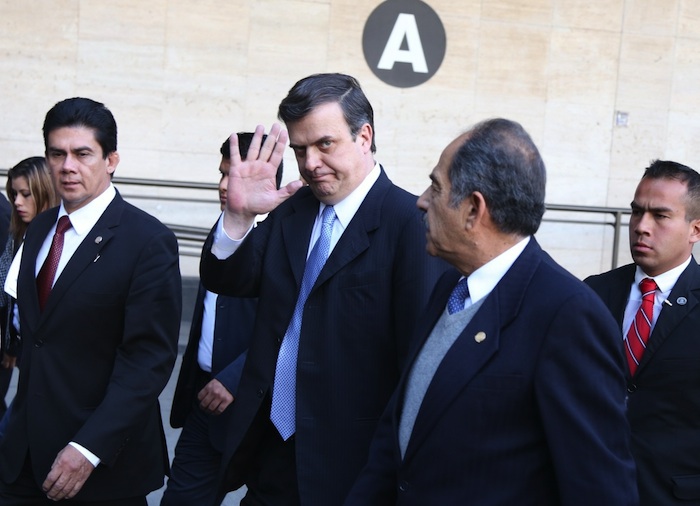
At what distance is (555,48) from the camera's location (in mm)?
10992

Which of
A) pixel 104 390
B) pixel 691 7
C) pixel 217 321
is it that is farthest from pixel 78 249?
pixel 691 7

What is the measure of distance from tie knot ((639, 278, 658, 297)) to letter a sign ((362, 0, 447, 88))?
23.3 feet

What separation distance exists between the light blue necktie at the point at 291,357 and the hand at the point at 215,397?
0.92 metres

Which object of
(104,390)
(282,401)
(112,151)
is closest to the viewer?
(282,401)

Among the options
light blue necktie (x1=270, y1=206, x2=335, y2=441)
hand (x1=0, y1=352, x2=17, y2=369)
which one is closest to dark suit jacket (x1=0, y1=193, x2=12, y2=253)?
hand (x1=0, y1=352, x2=17, y2=369)

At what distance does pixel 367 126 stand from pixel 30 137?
7542mm

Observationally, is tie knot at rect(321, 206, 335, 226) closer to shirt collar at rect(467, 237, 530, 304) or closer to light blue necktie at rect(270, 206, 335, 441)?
light blue necktie at rect(270, 206, 335, 441)

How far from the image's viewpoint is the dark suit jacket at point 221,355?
425 cm

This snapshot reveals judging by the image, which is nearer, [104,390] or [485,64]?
[104,390]

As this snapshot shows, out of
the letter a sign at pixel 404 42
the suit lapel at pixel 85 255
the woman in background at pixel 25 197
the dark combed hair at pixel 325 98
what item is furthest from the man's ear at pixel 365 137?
the letter a sign at pixel 404 42

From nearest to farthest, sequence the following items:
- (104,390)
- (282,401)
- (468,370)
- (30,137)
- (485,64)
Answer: (468,370) → (282,401) → (104,390) → (30,137) → (485,64)

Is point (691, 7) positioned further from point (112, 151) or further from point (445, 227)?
point (445, 227)

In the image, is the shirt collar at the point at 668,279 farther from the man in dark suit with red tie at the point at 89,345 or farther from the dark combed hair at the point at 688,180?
the man in dark suit with red tie at the point at 89,345

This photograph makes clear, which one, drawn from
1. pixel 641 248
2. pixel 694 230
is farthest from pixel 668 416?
pixel 694 230
